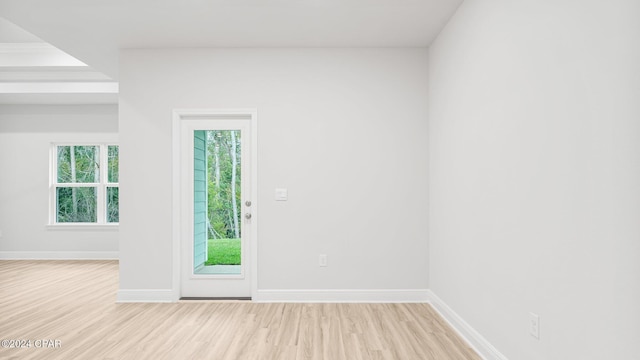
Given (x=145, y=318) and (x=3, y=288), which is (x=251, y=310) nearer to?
(x=145, y=318)

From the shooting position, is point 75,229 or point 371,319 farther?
point 75,229

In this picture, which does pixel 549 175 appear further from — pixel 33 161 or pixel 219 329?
pixel 33 161

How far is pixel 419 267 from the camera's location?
13.4 feet

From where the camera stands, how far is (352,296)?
4055 millimetres

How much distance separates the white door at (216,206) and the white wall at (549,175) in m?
2.17

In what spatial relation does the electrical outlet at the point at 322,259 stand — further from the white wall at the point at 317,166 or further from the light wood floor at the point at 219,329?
the light wood floor at the point at 219,329

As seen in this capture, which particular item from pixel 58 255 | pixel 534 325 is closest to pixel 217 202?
pixel 534 325

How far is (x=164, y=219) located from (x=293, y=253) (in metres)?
1.41

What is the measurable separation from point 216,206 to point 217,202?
0.04m

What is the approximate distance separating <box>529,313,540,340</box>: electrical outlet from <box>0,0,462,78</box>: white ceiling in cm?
240

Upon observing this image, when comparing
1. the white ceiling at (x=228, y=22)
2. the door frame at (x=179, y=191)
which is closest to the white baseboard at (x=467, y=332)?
the door frame at (x=179, y=191)

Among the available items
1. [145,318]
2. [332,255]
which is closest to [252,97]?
[332,255]

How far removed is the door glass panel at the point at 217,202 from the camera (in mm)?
4211

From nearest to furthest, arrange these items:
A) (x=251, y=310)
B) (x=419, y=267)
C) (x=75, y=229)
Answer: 1. (x=251, y=310)
2. (x=419, y=267)
3. (x=75, y=229)
